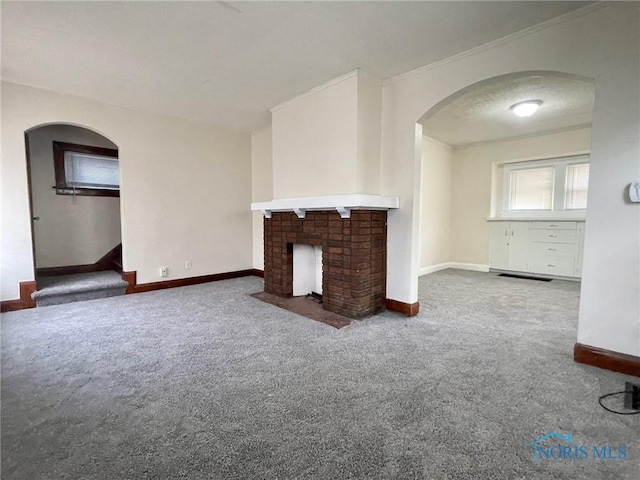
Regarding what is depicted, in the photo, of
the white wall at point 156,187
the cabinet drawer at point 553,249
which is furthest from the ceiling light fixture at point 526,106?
the white wall at point 156,187

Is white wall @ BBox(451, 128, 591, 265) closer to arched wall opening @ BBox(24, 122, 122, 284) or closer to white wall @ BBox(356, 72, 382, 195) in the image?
white wall @ BBox(356, 72, 382, 195)

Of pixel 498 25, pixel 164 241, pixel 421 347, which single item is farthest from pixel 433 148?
pixel 164 241

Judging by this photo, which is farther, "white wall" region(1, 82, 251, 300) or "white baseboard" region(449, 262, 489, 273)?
"white baseboard" region(449, 262, 489, 273)

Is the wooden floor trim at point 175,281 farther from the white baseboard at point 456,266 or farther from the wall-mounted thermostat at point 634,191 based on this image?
the wall-mounted thermostat at point 634,191

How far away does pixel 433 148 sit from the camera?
578 cm

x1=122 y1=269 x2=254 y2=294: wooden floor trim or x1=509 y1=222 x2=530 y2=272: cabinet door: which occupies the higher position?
x1=509 y1=222 x2=530 y2=272: cabinet door

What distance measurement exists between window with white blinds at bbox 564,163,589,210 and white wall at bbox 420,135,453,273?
1.96m

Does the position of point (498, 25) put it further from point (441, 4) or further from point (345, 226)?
point (345, 226)

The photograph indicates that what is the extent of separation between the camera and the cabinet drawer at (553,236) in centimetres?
497

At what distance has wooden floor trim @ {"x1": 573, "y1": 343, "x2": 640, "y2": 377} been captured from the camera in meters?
2.00

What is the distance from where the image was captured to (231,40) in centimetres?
249

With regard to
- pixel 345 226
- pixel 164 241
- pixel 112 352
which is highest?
pixel 345 226

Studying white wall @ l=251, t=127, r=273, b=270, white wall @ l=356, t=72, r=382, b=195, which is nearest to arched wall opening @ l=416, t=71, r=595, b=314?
white wall @ l=356, t=72, r=382, b=195

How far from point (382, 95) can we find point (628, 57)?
1.95 m
